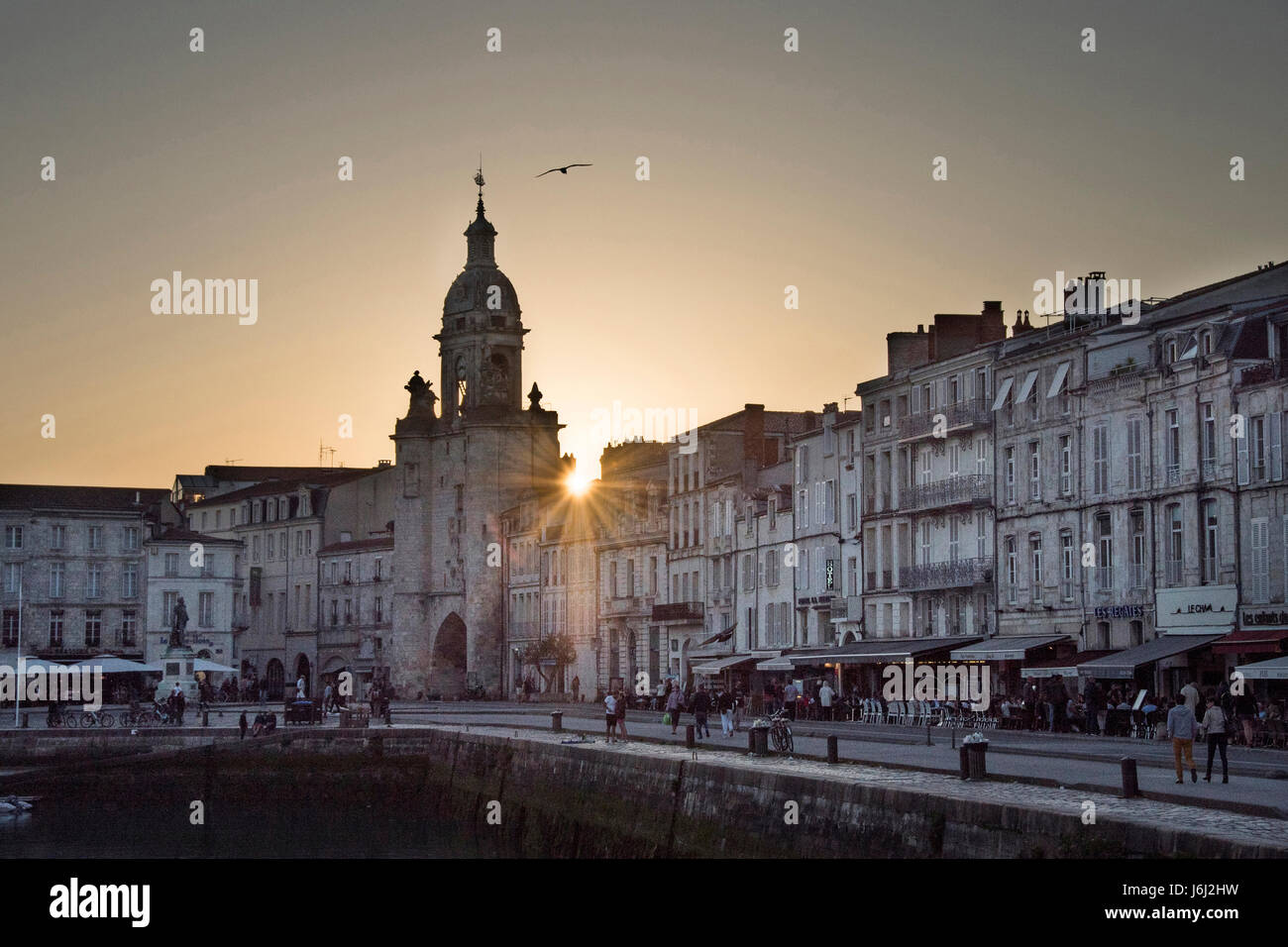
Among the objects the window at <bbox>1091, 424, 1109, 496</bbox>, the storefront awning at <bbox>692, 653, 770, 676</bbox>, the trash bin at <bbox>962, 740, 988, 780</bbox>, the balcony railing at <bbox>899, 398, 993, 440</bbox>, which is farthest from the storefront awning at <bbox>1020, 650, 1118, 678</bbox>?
the trash bin at <bbox>962, 740, 988, 780</bbox>

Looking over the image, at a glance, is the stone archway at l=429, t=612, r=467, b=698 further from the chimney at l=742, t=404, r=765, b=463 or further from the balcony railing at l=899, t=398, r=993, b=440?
the balcony railing at l=899, t=398, r=993, b=440

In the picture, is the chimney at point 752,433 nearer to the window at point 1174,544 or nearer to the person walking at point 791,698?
the person walking at point 791,698

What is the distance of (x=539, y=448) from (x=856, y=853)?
283 feet

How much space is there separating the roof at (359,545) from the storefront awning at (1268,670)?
249 ft

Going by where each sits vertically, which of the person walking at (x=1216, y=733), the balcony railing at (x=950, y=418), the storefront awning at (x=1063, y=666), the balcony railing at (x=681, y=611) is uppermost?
the balcony railing at (x=950, y=418)

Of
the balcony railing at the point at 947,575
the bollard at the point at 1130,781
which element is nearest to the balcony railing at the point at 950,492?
the balcony railing at the point at 947,575

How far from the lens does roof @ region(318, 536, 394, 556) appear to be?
393 ft

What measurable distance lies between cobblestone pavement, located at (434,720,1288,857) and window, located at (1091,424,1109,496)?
18893 millimetres

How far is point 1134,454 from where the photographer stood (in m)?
56.8

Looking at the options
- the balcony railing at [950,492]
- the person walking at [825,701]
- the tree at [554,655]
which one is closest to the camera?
the person walking at [825,701]

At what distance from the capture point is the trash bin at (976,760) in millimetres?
33750

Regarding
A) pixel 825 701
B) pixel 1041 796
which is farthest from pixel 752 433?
Answer: pixel 1041 796
